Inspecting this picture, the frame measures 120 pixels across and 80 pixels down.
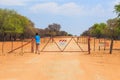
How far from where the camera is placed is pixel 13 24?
95625mm

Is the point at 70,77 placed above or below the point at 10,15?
below

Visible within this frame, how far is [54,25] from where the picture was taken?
588 ft

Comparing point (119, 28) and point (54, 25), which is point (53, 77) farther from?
point (54, 25)

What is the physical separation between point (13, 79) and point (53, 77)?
171 centimetres

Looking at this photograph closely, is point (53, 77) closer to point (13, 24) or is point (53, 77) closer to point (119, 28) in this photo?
point (119, 28)

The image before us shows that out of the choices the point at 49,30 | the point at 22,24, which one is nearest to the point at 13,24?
the point at 22,24

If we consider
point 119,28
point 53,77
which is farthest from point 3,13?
point 53,77

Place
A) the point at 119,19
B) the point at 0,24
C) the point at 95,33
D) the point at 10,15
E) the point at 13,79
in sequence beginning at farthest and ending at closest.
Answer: the point at 95,33 → the point at 10,15 → the point at 0,24 → the point at 119,19 → the point at 13,79

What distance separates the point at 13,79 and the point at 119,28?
3943 cm

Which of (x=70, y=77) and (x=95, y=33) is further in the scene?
(x=95, y=33)

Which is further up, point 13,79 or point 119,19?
point 119,19

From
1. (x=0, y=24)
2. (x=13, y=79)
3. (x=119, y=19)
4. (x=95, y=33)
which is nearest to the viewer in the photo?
(x=13, y=79)

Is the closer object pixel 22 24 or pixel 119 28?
pixel 119 28

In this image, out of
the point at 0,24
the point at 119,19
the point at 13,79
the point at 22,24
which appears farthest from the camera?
the point at 22,24
